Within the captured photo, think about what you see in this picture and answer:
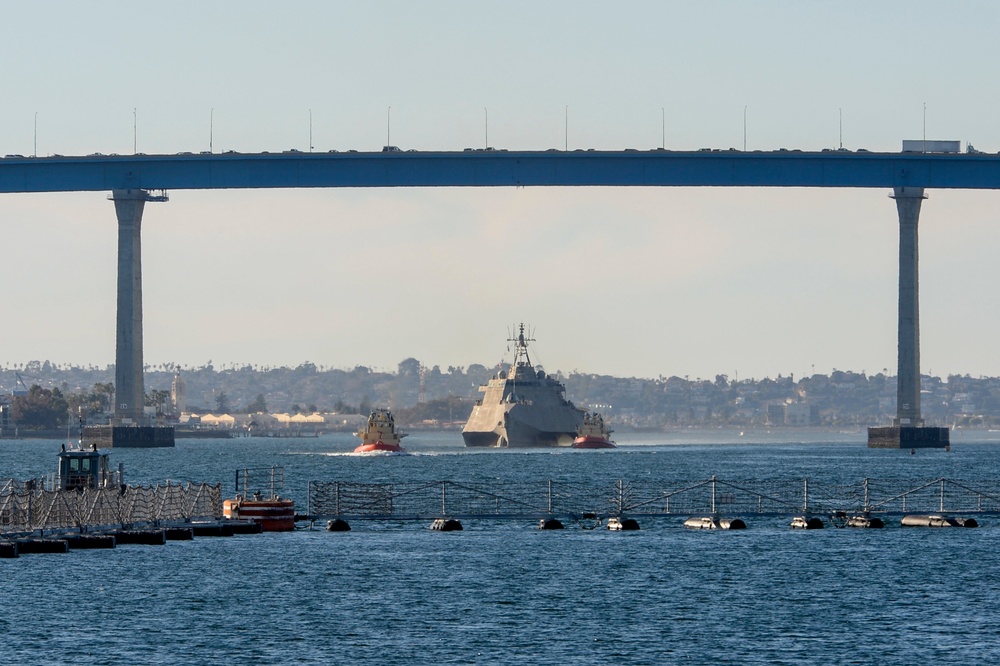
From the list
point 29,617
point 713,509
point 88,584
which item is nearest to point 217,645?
point 29,617

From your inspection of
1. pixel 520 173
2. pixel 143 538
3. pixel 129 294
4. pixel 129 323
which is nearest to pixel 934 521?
pixel 143 538

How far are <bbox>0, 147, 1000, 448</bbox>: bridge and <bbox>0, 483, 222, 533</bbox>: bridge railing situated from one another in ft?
296

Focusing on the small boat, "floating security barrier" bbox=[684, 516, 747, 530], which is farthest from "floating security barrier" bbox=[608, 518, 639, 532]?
the small boat

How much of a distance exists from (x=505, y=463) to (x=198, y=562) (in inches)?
4141

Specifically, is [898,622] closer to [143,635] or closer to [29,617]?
[143,635]

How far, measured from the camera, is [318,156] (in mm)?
164125

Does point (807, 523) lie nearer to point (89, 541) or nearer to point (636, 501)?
Answer: point (636, 501)

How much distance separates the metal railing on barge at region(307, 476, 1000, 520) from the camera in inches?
3098

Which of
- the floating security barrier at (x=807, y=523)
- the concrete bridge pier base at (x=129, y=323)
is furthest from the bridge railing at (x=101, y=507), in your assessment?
the concrete bridge pier base at (x=129, y=323)

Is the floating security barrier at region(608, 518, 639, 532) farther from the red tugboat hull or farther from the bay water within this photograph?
the red tugboat hull

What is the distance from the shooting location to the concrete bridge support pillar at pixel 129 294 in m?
175

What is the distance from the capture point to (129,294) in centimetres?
17925

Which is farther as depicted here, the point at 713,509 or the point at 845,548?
the point at 713,509

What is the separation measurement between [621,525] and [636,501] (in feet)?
55.9
